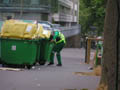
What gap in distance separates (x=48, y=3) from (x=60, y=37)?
1787 inches

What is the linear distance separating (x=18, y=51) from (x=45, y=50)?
2414mm

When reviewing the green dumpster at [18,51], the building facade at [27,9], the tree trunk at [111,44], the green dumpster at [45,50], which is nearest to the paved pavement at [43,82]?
the tree trunk at [111,44]

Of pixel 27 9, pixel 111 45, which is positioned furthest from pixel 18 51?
pixel 27 9

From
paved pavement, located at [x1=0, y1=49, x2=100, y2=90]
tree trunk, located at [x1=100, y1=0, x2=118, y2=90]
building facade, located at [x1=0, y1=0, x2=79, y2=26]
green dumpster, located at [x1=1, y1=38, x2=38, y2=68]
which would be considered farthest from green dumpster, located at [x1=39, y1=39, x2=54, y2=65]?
building facade, located at [x1=0, y1=0, x2=79, y2=26]

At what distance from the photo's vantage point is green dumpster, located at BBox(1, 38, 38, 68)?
12695 mm

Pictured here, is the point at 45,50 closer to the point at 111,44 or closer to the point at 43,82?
the point at 43,82

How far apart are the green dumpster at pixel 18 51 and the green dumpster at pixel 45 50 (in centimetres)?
184

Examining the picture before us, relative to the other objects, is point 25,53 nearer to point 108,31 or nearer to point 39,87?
point 39,87

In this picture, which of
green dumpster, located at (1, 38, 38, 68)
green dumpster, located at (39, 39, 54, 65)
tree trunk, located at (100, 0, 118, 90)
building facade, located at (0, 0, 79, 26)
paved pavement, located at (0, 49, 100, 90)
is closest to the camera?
tree trunk, located at (100, 0, 118, 90)

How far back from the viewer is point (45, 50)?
1499cm

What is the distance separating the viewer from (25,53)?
41.7ft

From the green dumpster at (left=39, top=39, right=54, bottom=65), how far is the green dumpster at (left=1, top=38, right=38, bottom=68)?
6.05ft

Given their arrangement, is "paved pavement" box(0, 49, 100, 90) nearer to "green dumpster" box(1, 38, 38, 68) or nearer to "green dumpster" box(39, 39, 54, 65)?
"green dumpster" box(1, 38, 38, 68)

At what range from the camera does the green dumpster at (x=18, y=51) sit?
41.7 feet
